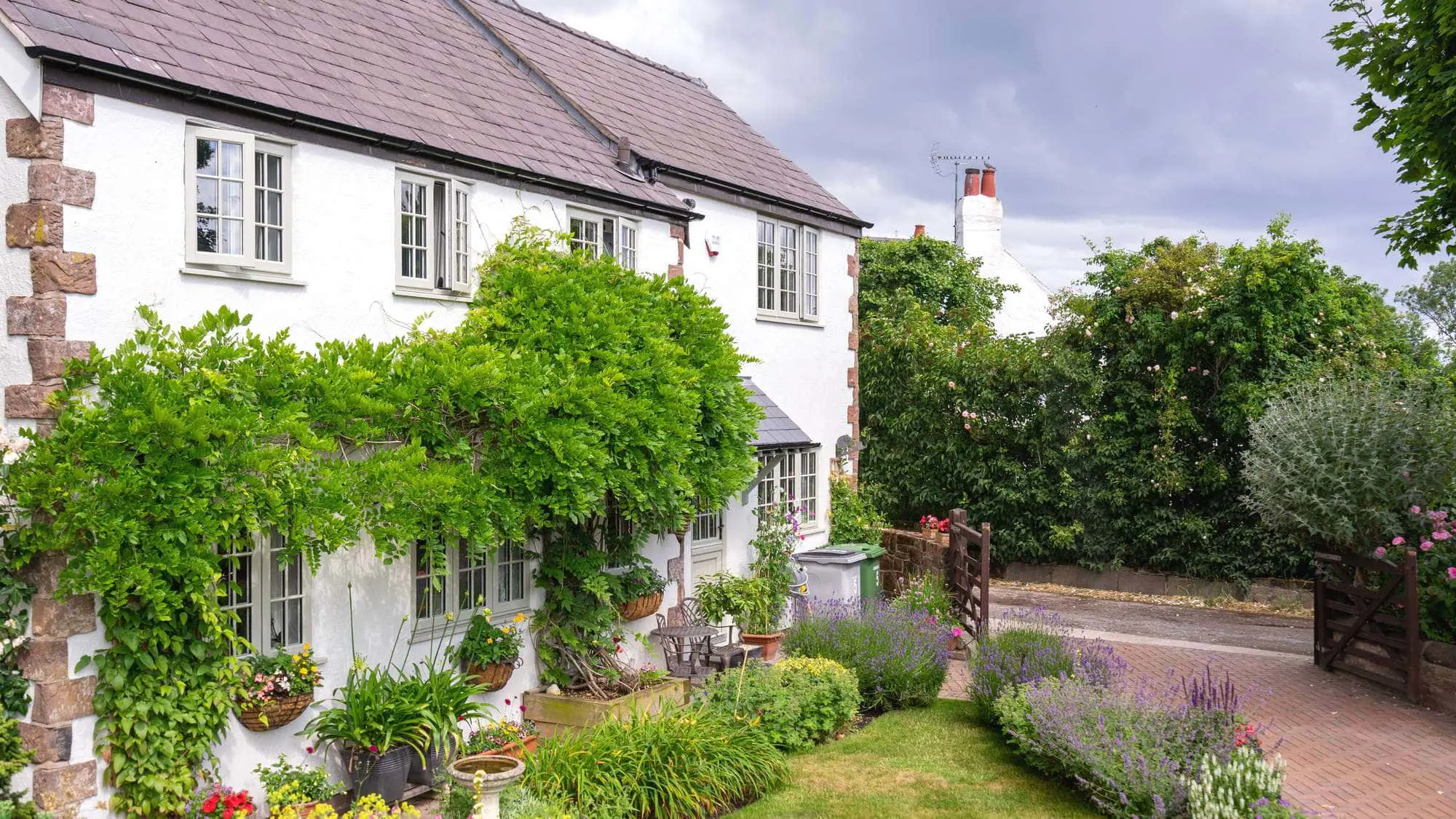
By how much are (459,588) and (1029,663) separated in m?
5.44

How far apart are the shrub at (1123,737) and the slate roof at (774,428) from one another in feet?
16.0

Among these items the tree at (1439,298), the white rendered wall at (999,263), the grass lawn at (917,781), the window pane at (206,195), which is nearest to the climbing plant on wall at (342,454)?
the window pane at (206,195)

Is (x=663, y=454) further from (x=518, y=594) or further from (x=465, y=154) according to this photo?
(x=465, y=154)

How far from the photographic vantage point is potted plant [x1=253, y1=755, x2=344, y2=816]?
7.68 meters

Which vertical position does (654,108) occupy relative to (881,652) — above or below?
above

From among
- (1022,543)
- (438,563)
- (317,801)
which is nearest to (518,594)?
(438,563)

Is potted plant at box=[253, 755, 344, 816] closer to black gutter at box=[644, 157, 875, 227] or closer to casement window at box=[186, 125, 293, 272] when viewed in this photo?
casement window at box=[186, 125, 293, 272]

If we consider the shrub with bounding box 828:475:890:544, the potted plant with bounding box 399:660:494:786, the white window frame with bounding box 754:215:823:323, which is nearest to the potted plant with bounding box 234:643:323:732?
the potted plant with bounding box 399:660:494:786

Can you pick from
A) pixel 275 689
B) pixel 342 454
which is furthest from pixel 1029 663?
pixel 275 689

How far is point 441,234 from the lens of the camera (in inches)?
394

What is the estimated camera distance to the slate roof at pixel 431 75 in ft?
26.3

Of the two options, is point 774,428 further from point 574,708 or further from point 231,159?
point 231,159

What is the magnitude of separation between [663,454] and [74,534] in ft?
15.7

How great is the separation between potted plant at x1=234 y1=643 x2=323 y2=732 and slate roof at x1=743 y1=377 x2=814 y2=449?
632 cm
